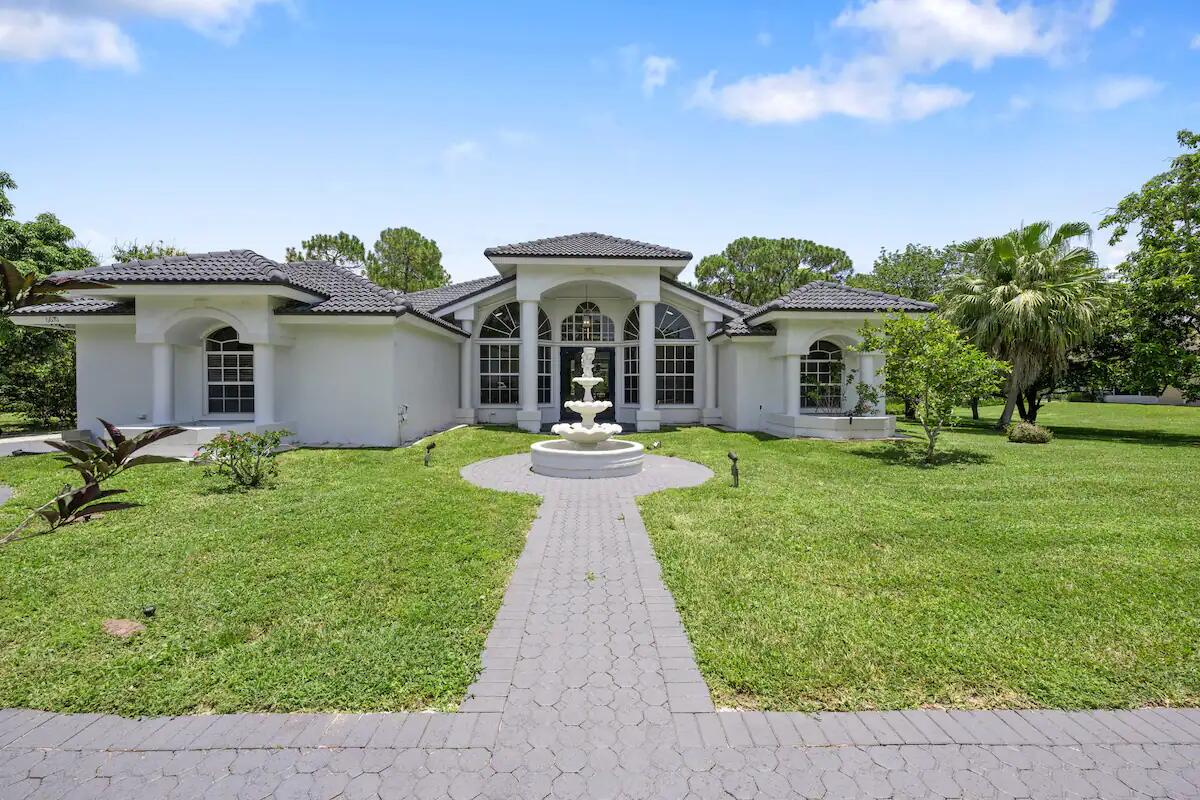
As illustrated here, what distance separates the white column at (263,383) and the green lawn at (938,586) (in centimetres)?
993

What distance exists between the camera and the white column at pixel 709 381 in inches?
794

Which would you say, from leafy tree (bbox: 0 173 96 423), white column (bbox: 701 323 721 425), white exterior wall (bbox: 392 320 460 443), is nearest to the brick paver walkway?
white exterior wall (bbox: 392 320 460 443)

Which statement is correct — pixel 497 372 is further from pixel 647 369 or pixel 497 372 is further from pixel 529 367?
pixel 647 369

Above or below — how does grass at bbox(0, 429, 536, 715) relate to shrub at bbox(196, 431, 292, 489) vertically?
below

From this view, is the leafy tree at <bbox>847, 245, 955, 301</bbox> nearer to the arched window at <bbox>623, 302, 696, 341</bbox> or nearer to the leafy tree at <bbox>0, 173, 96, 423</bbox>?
the arched window at <bbox>623, 302, 696, 341</bbox>

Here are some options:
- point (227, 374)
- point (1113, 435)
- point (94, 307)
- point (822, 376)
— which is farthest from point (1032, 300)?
point (94, 307)

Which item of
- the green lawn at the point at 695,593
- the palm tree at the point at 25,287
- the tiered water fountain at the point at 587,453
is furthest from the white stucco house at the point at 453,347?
the palm tree at the point at 25,287

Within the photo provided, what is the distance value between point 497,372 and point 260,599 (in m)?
15.7

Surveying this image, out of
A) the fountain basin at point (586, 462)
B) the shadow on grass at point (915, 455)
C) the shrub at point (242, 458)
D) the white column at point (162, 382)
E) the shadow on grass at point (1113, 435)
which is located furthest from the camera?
the shadow on grass at point (1113, 435)

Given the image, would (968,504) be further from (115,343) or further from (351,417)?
(115,343)

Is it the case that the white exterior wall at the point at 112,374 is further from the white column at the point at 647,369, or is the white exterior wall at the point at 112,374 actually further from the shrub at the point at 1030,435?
the shrub at the point at 1030,435

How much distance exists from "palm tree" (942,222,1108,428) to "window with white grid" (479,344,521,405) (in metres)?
16.2

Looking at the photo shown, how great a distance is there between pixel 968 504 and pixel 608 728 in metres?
8.03

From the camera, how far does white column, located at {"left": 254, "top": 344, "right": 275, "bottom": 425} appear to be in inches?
524
